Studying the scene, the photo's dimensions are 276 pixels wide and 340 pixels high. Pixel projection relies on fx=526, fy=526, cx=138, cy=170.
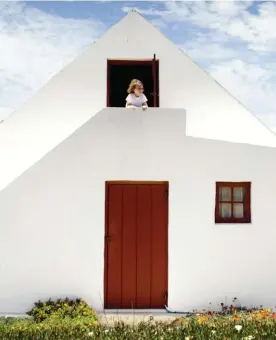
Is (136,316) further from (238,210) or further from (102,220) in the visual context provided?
(238,210)

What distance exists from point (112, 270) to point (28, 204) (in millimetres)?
1991

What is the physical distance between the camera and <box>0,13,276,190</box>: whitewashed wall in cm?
1127

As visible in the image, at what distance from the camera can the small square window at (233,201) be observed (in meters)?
10.1

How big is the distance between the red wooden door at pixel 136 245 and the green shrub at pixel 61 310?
70 cm

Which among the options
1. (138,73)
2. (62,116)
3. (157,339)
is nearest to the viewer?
(157,339)

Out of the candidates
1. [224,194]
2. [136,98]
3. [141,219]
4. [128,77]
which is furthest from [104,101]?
[224,194]

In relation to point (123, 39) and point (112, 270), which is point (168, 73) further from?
point (112, 270)

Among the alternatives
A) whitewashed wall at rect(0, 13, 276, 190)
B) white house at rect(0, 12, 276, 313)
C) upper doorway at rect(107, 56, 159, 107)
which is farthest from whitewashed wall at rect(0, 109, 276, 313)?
upper doorway at rect(107, 56, 159, 107)

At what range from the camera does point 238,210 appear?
10.2 m

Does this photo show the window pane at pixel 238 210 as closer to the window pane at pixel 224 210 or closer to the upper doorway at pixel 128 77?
the window pane at pixel 224 210

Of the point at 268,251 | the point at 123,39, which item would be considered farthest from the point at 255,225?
the point at 123,39

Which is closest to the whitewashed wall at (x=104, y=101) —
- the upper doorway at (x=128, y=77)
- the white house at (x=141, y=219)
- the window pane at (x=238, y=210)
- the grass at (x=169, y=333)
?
the upper doorway at (x=128, y=77)

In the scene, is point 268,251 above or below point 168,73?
below

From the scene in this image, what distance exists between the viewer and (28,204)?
970 cm
